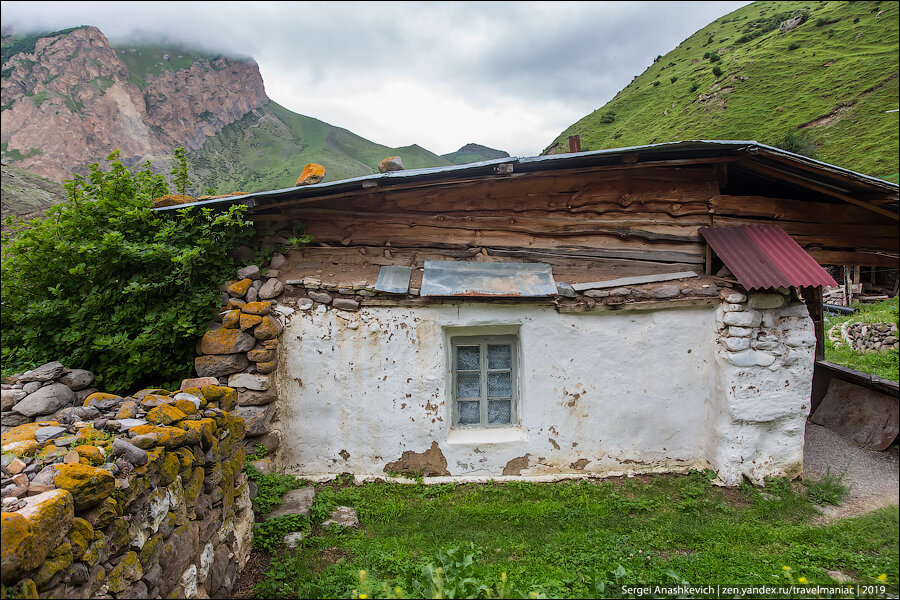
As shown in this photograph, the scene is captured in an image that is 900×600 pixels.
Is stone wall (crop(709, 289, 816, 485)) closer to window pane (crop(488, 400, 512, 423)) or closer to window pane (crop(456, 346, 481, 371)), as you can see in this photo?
window pane (crop(488, 400, 512, 423))

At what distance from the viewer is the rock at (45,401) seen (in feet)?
9.70

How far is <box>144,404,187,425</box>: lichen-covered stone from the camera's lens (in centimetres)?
262

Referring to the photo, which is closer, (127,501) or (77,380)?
(127,501)

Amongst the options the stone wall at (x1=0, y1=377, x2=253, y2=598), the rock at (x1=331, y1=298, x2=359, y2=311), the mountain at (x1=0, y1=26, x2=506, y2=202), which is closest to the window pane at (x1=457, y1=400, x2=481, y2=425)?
the rock at (x1=331, y1=298, x2=359, y2=311)

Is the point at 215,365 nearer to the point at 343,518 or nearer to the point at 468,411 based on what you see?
the point at 343,518

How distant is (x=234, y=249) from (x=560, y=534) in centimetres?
458

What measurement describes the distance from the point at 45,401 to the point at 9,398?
23cm

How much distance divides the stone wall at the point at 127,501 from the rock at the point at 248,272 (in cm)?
164

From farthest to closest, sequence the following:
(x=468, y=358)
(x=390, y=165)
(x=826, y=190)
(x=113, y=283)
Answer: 1. (x=390, y=165)
2. (x=468, y=358)
3. (x=826, y=190)
4. (x=113, y=283)

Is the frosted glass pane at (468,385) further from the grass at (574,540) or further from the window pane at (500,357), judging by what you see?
the grass at (574,540)

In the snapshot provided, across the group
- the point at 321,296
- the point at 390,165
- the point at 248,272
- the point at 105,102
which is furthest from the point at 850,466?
the point at 105,102

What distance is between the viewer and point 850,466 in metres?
4.63

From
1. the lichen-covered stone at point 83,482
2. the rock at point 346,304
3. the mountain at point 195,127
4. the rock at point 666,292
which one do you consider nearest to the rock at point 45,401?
the lichen-covered stone at point 83,482

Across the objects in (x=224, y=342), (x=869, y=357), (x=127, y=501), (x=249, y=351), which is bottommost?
(x=869, y=357)
